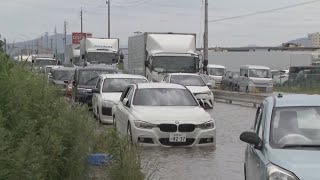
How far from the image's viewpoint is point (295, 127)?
23.0 feet

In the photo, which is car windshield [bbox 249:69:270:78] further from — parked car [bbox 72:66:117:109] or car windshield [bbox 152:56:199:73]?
parked car [bbox 72:66:117:109]

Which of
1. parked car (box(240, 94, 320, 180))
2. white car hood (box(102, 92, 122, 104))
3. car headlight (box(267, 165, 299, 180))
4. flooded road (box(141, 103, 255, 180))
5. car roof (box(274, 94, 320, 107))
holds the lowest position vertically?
flooded road (box(141, 103, 255, 180))

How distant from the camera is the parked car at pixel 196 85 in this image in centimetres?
2519

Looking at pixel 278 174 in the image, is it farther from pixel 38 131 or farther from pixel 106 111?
pixel 106 111

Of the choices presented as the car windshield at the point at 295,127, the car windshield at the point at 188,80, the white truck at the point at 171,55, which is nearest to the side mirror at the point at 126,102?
the car windshield at the point at 295,127

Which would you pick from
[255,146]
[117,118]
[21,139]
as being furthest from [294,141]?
[117,118]

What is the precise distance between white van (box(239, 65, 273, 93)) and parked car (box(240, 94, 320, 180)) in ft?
106

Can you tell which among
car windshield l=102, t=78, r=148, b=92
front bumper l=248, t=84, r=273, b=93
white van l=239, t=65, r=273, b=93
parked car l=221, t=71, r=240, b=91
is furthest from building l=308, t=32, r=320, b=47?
car windshield l=102, t=78, r=148, b=92

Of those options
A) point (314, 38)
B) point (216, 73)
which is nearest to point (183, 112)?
point (216, 73)

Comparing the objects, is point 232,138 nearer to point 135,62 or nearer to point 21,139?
point 21,139

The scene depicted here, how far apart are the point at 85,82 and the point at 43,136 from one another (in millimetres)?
16938

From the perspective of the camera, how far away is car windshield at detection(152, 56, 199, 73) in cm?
2919

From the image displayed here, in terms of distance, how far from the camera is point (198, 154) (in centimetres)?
1204

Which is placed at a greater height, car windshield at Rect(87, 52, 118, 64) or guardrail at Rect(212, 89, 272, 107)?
car windshield at Rect(87, 52, 118, 64)
